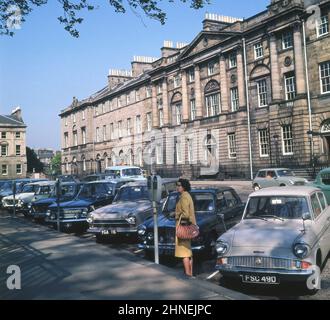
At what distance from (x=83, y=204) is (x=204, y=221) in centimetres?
636

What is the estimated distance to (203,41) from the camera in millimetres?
40906

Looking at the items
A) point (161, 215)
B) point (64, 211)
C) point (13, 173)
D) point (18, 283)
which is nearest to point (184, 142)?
point (64, 211)

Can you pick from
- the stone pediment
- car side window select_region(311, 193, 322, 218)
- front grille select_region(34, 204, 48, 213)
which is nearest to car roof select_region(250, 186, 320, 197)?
car side window select_region(311, 193, 322, 218)

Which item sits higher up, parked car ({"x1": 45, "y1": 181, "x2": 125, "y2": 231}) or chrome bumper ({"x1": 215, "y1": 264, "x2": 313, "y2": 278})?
parked car ({"x1": 45, "y1": 181, "x2": 125, "y2": 231})

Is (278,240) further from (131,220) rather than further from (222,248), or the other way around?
(131,220)

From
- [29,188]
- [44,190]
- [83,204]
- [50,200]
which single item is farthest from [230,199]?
[29,188]

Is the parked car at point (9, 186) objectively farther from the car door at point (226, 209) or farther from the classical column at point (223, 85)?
the classical column at point (223, 85)

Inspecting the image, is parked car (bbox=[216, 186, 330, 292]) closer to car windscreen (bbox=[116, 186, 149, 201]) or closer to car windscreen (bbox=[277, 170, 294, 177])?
car windscreen (bbox=[116, 186, 149, 201])

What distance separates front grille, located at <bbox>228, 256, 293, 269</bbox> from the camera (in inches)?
248

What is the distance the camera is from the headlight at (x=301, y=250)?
20.6 feet

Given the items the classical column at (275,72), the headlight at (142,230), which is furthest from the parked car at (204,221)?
the classical column at (275,72)

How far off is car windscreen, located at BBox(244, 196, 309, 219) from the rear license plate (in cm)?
161

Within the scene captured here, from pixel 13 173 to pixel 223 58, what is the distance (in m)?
53.5
